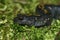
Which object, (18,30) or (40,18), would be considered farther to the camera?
(40,18)

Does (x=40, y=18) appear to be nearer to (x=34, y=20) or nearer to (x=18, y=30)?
(x=34, y=20)

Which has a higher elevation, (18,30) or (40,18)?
(40,18)

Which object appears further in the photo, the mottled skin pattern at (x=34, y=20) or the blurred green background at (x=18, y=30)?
the mottled skin pattern at (x=34, y=20)

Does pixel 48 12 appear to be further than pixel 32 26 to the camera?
Yes

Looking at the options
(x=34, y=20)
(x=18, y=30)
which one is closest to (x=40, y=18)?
(x=34, y=20)

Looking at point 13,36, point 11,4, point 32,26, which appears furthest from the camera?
point 11,4

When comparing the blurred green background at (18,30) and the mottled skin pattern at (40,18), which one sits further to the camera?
the mottled skin pattern at (40,18)

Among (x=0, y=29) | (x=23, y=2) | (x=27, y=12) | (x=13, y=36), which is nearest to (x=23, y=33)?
(x=13, y=36)

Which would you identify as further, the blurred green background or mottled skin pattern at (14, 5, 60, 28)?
mottled skin pattern at (14, 5, 60, 28)

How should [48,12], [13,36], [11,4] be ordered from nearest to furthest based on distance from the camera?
[13,36], [48,12], [11,4]

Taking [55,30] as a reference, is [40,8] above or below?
above

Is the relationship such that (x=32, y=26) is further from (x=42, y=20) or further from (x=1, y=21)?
(x=1, y=21)
